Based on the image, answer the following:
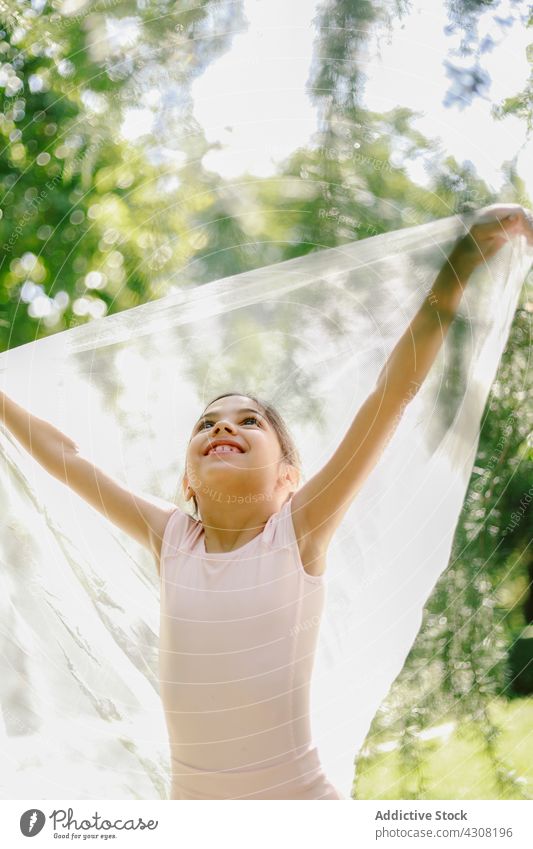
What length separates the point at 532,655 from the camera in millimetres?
986

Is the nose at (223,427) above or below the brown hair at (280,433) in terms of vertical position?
below

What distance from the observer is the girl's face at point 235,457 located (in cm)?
85

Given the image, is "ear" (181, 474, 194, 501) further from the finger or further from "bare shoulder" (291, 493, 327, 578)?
the finger

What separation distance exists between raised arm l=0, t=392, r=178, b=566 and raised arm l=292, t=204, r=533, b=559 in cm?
17

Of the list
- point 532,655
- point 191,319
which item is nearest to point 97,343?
point 191,319

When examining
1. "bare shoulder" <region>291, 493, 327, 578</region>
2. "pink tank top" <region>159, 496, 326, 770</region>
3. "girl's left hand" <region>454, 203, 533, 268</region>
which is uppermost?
"girl's left hand" <region>454, 203, 533, 268</region>

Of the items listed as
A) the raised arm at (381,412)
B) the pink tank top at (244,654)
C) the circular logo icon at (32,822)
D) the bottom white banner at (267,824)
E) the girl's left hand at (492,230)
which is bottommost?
the bottom white banner at (267,824)

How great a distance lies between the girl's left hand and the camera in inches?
32.4

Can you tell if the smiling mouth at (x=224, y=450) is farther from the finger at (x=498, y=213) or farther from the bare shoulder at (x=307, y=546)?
the finger at (x=498, y=213)

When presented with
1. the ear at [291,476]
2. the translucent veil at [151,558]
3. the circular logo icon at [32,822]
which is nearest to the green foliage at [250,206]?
the translucent veil at [151,558]

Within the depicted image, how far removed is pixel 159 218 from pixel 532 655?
67 centimetres

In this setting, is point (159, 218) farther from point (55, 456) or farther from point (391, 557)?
point (391, 557)

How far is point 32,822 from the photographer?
871 mm

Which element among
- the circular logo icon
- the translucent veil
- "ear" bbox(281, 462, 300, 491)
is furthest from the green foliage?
the circular logo icon
